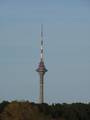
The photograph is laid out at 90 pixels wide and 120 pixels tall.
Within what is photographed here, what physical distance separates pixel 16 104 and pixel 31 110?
7.16m

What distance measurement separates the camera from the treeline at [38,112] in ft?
485

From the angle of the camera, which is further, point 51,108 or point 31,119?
point 51,108

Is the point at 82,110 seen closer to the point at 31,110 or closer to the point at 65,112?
the point at 65,112

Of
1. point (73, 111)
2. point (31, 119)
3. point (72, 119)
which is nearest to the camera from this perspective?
point (31, 119)

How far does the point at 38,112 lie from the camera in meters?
156

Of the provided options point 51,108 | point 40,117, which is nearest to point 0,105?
point 51,108

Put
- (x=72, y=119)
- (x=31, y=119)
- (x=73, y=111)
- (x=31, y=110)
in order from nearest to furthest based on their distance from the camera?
(x=31, y=119) → (x=31, y=110) → (x=72, y=119) → (x=73, y=111)

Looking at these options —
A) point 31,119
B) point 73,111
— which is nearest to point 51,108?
point 73,111

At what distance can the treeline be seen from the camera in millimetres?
147875

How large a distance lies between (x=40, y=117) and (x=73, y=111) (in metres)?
39.5

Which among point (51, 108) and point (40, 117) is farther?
point (51, 108)

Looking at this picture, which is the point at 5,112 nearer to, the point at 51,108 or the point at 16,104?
the point at 16,104

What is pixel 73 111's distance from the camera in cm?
18575

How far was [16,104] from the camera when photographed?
159500 millimetres
